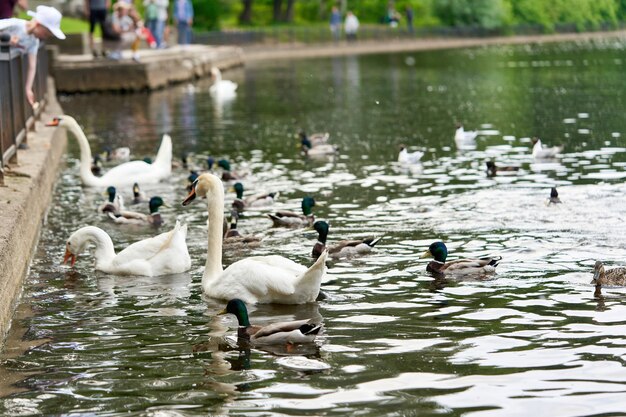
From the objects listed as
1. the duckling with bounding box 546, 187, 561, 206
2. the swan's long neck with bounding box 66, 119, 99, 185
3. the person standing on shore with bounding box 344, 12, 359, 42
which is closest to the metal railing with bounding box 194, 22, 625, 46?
the person standing on shore with bounding box 344, 12, 359, 42

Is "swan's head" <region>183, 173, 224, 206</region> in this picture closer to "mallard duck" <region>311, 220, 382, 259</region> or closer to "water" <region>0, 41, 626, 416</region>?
"water" <region>0, 41, 626, 416</region>

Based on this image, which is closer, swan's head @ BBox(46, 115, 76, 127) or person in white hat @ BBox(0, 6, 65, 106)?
person in white hat @ BBox(0, 6, 65, 106)

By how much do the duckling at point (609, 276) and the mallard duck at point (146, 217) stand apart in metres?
6.62

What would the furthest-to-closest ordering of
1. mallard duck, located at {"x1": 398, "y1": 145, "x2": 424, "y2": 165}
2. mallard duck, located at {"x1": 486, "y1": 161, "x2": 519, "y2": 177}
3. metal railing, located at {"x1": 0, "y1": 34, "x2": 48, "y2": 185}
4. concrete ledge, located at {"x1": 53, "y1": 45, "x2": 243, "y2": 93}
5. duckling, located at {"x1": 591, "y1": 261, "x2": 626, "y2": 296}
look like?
concrete ledge, located at {"x1": 53, "y1": 45, "x2": 243, "y2": 93}
mallard duck, located at {"x1": 398, "y1": 145, "x2": 424, "y2": 165}
mallard duck, located at {"x1": 486, "y1": 161, "x2": 519, "y2": 177}
metal railing, located at {"x1": 0, "y1": 34, "x2": 48, "y2": 185}
duckling, located at {"x1": 591, "y1": 261, "x2": 626, "y2": 296}

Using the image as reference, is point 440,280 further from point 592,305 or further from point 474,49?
point 474,49

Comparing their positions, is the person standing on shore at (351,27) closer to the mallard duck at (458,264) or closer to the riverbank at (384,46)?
the riverbank at (384,46)

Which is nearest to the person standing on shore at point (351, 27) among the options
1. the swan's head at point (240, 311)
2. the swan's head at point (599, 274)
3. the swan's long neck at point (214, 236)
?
the swan's long neck at point (214, 236)

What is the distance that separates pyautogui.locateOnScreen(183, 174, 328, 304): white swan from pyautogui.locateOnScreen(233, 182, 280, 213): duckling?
5.05m

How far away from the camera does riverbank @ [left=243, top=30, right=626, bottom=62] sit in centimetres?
6856

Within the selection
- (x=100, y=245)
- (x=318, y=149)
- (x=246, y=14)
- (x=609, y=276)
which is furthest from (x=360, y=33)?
(x=609, y=276)

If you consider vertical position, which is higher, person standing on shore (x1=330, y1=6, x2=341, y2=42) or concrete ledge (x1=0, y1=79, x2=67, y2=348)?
concrete ledge (x1=0, y1=79, x2=67, y2=348)

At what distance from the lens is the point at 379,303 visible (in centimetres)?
1159

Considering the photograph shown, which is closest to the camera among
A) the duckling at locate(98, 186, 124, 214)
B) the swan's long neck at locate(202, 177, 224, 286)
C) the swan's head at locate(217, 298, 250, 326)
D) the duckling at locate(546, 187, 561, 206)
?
the swan's head at locate(217, 298, 250, 326)

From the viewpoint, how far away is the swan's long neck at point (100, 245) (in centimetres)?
1358
